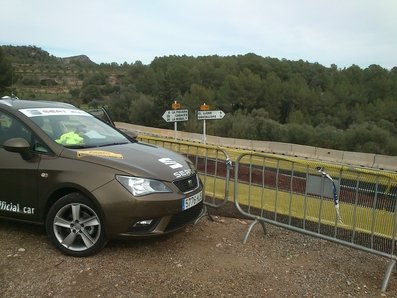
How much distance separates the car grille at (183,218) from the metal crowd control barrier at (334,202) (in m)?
0.80

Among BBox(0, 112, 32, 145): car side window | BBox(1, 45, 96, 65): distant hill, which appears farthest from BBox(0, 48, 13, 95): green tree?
BBox(0, 112, 32, 145): car side window

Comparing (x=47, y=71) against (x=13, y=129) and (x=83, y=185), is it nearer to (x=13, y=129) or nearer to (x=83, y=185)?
(x=13, y=129)

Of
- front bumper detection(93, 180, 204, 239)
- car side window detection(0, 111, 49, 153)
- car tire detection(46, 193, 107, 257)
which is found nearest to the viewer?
front bumper detection(93, 180, 204, 239)

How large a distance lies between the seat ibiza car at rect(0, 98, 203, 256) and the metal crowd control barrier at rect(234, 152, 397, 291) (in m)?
1.14

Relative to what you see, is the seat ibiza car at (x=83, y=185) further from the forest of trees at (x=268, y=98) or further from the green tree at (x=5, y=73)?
the green tree at (x=5, y=73)

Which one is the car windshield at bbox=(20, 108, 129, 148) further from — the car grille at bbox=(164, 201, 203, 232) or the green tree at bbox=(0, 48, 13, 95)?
the green tree at bbox=(0, 48, 13, 95)

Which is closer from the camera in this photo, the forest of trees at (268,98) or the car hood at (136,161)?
the car hood at (136,161)

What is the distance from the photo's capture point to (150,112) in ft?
248

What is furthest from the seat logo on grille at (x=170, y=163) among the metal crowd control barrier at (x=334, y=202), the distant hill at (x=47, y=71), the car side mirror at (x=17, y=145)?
the distant hill at (x=47, y=71)

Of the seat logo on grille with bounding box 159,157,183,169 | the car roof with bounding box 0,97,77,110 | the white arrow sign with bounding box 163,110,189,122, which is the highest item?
the car roof with bounding box 0,97,77,110

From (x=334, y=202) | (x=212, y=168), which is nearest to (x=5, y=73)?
(x=212, y=168)

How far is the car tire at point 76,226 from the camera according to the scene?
4.36 meters

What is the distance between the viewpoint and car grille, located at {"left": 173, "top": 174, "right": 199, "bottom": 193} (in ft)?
15.2

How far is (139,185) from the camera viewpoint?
171 inches
